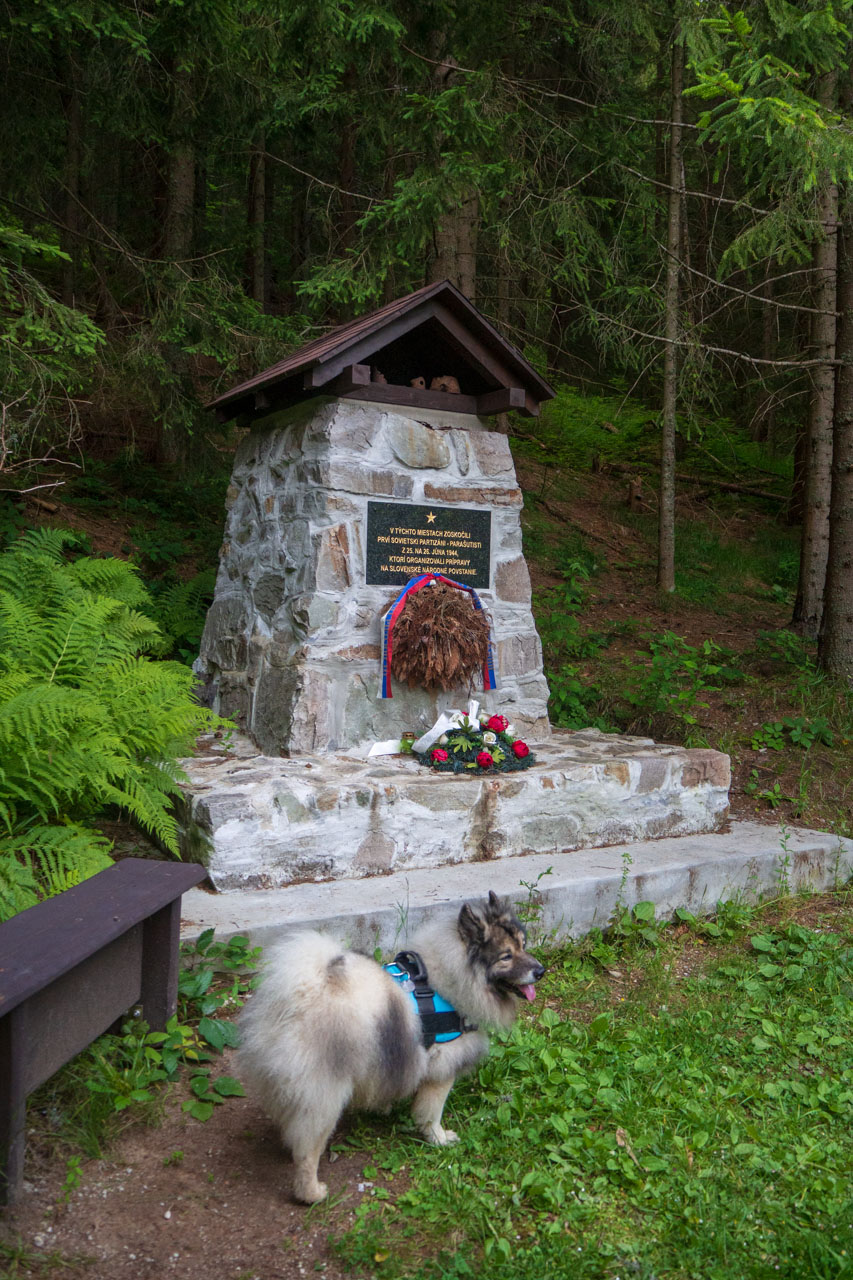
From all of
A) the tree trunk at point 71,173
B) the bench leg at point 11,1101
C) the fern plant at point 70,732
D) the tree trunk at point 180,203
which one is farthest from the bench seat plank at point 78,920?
the tree trunk at point 71,173

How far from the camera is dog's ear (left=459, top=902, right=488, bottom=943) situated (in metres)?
3.00

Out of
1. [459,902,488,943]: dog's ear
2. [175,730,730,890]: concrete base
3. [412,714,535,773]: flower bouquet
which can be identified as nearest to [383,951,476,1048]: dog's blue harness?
[459,902,488,943]: dog's ear

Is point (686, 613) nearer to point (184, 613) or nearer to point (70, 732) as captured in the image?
point (184, 613)

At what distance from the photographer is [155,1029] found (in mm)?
3414

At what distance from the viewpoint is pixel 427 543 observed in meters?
6.09

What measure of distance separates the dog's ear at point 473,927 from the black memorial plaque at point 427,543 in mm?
3133

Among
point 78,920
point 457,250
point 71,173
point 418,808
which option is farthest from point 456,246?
point 78,920

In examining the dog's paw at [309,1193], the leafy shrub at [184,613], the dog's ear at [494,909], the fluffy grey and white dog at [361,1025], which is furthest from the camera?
the leafy shrub at [184,613]

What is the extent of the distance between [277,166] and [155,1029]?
13.9 m

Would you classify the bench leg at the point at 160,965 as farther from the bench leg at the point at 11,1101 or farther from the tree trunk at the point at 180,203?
the tree trunk at the point at 180,203

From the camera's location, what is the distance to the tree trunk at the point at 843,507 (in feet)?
25.2

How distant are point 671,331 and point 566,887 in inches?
263

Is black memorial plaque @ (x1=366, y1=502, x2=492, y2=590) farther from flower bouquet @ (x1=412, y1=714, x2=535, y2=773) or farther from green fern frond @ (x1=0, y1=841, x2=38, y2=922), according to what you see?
green fern frond @ (x1=0, y1=841, x2=38, y2=922)

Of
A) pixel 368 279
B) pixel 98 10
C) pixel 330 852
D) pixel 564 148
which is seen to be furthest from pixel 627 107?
pixel 330 852
